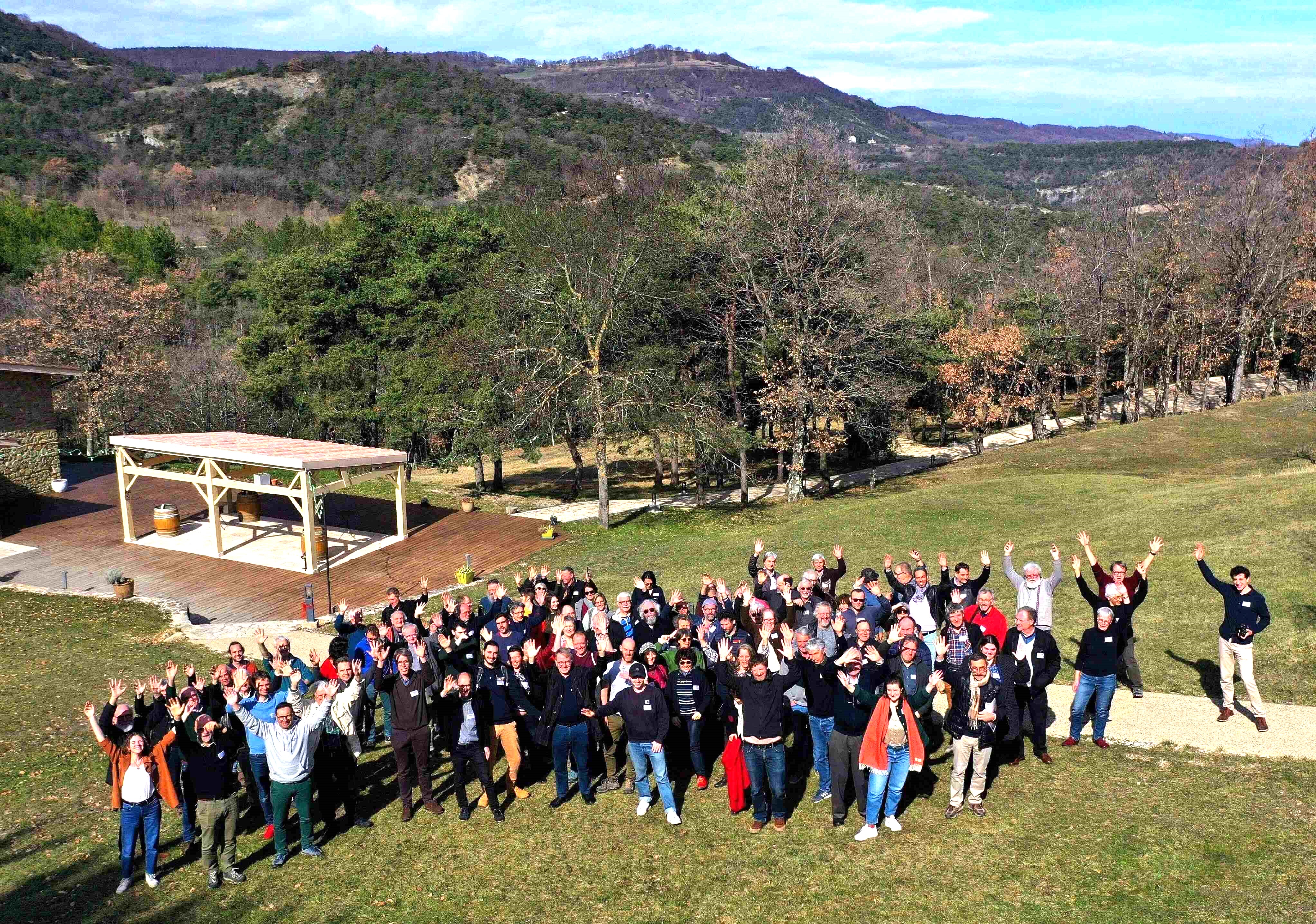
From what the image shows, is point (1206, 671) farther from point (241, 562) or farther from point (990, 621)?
point (241, 562)

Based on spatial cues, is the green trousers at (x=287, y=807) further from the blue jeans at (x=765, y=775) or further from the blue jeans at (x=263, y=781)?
the blue jeans at (x=765, y=775)

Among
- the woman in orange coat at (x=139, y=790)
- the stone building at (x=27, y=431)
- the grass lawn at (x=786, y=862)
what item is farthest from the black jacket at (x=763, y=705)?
the stone building at (x=27, y=431)

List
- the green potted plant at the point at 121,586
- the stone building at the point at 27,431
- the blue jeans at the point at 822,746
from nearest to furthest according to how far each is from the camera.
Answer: the blue jeans at the point at 822,746 < the green potted plant at the point at 121,586 < the stone building at the point at 27,431

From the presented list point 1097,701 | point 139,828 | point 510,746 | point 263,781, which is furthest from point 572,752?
point 1097,701

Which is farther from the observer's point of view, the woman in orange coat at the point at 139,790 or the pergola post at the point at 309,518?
the pergola post at the point at 309,518

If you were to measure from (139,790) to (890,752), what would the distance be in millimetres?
6145

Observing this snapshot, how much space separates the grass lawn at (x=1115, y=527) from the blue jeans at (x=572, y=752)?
694 centimetres

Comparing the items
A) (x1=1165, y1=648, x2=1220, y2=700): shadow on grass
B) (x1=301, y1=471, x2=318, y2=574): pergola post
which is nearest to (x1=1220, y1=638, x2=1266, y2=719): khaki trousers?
(x1=1165, y1=648, x2=1220, y2=700): shadow on grass

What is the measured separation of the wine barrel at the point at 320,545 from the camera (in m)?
21.4

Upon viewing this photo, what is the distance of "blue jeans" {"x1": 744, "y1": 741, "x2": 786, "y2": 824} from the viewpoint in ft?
26.8

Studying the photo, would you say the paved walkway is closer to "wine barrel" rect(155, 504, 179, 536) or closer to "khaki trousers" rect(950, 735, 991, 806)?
"wine barrel" rect(155, 504, 179, 536)

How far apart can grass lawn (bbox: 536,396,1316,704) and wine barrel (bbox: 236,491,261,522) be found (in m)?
8.08

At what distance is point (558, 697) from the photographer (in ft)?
28.9

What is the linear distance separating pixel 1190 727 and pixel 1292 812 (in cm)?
189
